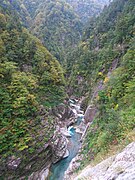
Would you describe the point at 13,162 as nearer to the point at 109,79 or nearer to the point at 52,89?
the point at 52,89

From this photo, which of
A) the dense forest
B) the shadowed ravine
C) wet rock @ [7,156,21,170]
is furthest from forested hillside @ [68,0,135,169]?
wet rock @ [7,156,21,170]

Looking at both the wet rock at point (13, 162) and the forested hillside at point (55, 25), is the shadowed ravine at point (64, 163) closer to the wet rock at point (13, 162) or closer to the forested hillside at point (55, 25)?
the wet rock at point (13, 162)

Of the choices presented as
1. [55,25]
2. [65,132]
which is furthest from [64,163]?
[55,25]

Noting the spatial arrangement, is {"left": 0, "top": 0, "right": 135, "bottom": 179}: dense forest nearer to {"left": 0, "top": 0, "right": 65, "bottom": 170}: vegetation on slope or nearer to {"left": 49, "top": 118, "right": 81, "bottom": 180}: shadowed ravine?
{"left": 0, "top": 0, "right": 65, "bottom": 170}: vegetation on slope

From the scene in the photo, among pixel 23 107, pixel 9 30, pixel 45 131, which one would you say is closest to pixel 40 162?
pixel 45 131

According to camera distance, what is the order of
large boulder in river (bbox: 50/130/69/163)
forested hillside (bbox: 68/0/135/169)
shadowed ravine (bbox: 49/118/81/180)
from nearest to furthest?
forested hillside (bbox: 68/0/135/169)
shadowed ravine (bbox: 49/118/81/180)
large boulder in river (bbox: 50/130/69/163)

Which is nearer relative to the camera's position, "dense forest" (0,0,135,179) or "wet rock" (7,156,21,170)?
"dense forest" (0,0,135,179)

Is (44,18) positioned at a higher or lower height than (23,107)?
higher

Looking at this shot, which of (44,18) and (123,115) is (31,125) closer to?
(123,115)
